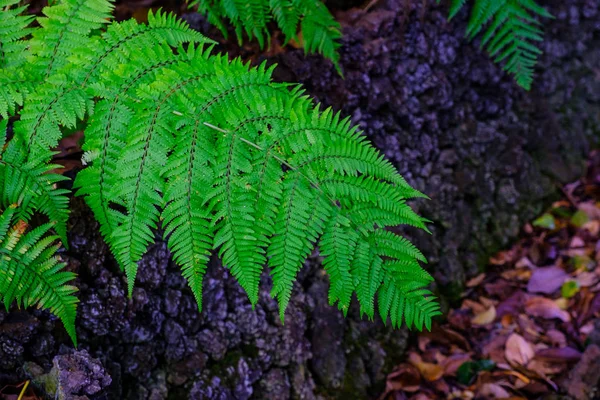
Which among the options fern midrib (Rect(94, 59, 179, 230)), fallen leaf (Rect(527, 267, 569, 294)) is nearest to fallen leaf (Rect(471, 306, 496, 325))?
fallen leaf (Rect(527, 267, 569, 294))

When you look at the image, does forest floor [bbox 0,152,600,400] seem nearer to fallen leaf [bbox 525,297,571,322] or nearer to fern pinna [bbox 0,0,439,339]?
fallen leaf [bbox 525,297,571,322]

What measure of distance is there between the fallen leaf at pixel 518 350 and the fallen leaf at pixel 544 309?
0.24 meters

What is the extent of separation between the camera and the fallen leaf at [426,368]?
308 cm

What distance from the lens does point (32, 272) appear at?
1.96 m

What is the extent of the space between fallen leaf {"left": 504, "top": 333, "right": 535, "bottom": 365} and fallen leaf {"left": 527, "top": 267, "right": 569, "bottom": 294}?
1.36 ft

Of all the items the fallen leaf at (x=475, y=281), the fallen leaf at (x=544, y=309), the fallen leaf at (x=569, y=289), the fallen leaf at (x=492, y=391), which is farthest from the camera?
the fallen leaf at (x=475, y=281)

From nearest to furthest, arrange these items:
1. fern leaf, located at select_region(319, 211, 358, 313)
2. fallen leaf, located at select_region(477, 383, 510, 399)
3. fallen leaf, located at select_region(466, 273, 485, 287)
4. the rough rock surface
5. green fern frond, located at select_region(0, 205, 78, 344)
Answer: green fern frond, located at select_region(0, 205, 78, 344)
fern leaf, located at select_region(319, 211, 358, 313)
the rough rock surface
fallen leaf, located at select_region(477, 383, 510, 399)
fallen leaf, located at select_region(466, 273, 485, 287)

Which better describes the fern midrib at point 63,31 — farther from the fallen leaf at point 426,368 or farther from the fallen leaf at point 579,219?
the fallen leaf at point 579,219

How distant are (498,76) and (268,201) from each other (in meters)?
2.27

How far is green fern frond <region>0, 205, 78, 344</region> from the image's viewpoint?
1.92 meters

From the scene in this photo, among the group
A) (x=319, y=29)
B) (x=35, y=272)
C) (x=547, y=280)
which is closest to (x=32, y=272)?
(x=35, y=272)

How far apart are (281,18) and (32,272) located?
1.49 meters

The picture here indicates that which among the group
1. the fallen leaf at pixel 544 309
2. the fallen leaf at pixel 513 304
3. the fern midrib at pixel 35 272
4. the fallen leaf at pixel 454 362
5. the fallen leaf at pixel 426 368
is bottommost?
the fallen leaf at pixel 426 368

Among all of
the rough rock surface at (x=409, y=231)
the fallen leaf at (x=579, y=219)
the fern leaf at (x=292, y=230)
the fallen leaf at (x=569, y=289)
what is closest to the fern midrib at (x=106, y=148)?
the rough rock surface at (x=409, y=231)
